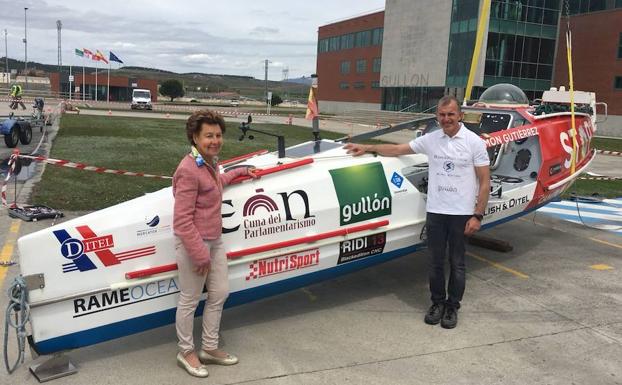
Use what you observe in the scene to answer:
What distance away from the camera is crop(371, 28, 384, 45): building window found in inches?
2324

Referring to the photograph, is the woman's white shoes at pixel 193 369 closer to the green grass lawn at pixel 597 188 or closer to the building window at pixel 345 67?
the green grass lawn at pixel 597 188

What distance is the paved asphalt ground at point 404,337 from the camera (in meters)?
3.82

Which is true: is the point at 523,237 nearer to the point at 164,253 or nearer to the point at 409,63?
the point at 164,253

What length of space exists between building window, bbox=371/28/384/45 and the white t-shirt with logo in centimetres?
5713

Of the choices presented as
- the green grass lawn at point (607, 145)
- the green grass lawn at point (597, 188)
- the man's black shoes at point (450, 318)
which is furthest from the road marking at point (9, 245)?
the green grass lawn at point (607, 145)

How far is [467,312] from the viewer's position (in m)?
5.09

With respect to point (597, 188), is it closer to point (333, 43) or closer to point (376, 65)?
point (376, 65)

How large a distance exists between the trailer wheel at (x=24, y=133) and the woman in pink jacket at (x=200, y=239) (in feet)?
51.0

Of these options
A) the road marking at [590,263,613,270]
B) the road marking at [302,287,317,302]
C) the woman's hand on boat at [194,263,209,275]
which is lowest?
the road marking at [302,287,317,302]

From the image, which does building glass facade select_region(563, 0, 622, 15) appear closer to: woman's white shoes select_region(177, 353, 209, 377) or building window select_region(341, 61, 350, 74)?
building window select_region(341, 61, 350, 74)

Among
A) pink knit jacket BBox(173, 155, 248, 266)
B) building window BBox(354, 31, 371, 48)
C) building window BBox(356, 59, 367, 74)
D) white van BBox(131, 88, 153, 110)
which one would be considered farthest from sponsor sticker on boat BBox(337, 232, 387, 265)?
building window BBox(354, 31, 371, 48)

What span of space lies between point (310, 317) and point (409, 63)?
4743cm

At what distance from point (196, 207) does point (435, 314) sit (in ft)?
8.25

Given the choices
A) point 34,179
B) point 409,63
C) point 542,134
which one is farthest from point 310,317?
point 409,63
